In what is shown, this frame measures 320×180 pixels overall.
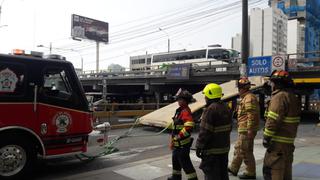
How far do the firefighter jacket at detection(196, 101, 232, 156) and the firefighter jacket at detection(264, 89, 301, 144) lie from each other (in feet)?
1.83

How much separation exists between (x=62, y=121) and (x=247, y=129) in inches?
146

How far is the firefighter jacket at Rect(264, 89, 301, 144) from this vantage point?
5344mm

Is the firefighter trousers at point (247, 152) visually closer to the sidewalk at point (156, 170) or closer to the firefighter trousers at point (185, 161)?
the sidewalk at point (156, 170)

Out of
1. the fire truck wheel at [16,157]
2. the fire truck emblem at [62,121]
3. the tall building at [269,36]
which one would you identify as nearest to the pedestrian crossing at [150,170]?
the fire truck emblem at [62,121]

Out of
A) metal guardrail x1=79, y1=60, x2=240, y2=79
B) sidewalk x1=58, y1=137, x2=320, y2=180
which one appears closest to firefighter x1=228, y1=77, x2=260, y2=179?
sidewalk x1=58, y1=137, x2=320, y2=180

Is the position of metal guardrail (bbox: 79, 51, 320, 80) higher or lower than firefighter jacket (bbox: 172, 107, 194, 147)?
higher

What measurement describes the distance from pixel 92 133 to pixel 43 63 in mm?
2242

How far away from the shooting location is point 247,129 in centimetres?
728

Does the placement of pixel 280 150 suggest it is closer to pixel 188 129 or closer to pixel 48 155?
pixel 188 129

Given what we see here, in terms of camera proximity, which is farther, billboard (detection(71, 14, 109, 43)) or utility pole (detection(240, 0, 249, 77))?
billboard (detection(71, 14, 109, 43))

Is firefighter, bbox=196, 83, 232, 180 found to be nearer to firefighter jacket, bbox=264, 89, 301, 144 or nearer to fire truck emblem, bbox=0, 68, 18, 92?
firefighter jacket, bbox=264, 89, 301, 144

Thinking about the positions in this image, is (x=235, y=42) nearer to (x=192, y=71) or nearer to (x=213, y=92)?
(x=192, y=71)

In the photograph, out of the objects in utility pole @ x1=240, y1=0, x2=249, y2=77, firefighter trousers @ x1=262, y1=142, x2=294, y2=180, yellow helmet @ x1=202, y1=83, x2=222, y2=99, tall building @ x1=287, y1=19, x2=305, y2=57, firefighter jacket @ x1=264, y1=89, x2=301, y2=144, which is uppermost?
tall building @ x1=287, y1=19, x2=305, y2=57

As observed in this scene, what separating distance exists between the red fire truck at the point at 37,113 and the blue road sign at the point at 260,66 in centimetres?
1417
